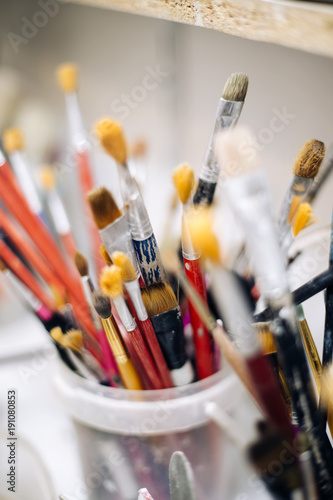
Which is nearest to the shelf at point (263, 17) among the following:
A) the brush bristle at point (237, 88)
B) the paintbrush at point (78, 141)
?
the brush bristle at point (237, 88)

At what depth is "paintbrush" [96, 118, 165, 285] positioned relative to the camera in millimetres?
288

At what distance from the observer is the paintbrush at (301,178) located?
0.29 m

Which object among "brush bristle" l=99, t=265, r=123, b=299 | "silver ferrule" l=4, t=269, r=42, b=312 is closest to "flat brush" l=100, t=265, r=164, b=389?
"brush bristle" l=99, t=265, r=123, b=299

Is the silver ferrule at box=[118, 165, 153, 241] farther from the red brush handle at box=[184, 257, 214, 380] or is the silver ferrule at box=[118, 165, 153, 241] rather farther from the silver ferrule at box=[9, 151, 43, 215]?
the silver ferrule at box=[9, 151, 43, 215]

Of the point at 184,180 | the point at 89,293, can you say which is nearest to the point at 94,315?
the point at 89,293

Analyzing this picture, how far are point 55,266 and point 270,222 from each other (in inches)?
10.2

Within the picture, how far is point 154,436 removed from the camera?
372 millimetres

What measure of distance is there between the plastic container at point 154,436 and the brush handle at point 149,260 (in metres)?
0.09

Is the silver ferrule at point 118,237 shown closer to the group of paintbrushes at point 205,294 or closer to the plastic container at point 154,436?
the group of paintbrushes at point 205,294

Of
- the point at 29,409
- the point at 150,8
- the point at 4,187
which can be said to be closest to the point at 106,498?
the point at 29,409

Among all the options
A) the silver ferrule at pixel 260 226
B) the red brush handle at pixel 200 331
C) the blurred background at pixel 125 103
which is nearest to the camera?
the silver ferrule at pixel 260 226

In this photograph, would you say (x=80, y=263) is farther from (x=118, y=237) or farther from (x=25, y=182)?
(x=25, y=182)

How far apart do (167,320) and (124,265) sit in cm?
6

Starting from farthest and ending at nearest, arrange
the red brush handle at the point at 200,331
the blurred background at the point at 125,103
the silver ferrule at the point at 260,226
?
the blurred background at the point at 125,103
the red brush handle at the point at 200,331
the silver ferrule at the point at 260,226
